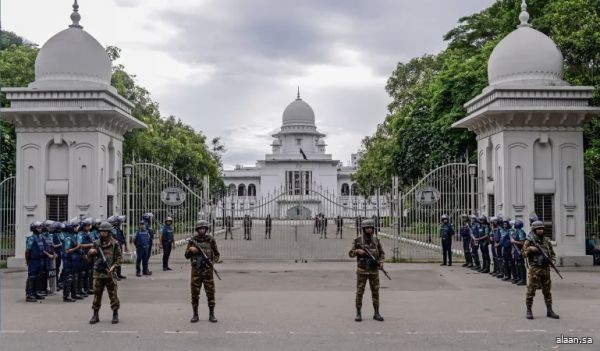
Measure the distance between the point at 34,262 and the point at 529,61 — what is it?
13131 mm

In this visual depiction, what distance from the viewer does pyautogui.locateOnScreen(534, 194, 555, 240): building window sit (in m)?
17.8

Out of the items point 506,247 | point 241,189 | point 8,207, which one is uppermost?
point 241,189

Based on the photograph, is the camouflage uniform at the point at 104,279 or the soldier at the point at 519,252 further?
the soldier at the point at 519,252

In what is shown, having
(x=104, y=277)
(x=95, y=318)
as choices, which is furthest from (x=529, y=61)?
(x=95, y=318)

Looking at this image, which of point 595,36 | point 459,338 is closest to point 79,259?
point 459,338

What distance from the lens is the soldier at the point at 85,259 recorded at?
41.7 feet

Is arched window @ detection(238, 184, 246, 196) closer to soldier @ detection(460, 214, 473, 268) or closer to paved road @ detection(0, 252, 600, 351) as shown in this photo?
soldier @ detection(460, 214, 473, 268)

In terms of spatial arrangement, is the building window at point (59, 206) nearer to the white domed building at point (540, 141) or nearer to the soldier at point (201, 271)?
the soldier at point (201, 271)

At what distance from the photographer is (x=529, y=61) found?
59.1 ft

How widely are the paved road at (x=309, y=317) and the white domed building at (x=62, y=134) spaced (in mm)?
2723

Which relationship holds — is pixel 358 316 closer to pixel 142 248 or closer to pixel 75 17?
pixel 142 248

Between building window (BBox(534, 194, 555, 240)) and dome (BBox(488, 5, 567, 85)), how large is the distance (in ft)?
9.91

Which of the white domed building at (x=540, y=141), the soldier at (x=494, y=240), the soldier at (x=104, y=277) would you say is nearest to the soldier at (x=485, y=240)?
the soldier at (x=494, y=240)

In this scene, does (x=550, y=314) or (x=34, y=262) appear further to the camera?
(x=34, y=262)
